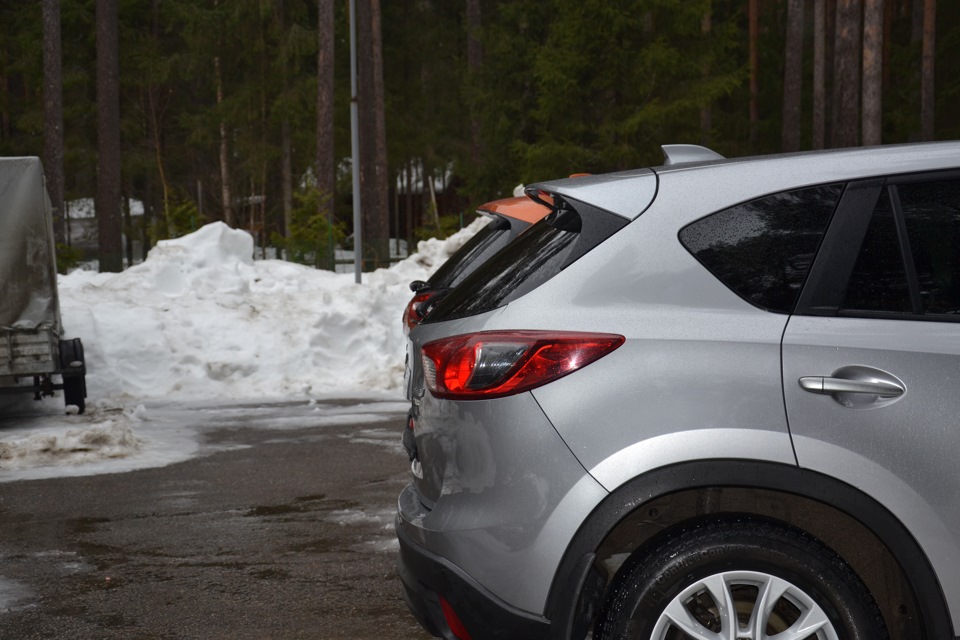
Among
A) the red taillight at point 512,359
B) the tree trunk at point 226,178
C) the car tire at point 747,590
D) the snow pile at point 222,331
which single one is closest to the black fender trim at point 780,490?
the car tire at point 747,590

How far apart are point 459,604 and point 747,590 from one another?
0.79 meters

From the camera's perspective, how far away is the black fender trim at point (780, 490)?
3107 mm

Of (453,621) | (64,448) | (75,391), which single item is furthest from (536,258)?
(75,391)

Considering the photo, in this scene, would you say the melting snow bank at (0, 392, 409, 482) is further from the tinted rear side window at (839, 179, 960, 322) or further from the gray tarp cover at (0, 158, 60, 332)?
the tinted rear side window at (839, 179, 960, 322)

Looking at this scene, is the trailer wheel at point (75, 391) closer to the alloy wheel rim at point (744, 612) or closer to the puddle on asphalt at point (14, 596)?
the puddle on asphalt at point (14, 596)

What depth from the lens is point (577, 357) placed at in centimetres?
326

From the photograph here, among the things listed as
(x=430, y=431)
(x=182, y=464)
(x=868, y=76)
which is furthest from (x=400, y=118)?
(x=430, y=431)

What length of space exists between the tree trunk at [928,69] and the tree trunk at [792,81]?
5.54 m

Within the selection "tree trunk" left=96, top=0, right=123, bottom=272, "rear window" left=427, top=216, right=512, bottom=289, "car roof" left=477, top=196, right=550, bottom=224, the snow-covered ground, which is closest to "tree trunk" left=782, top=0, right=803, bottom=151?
"tree trunk" left=96, top=0, right=123, bottom=272

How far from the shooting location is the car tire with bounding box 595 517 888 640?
10.3 feet

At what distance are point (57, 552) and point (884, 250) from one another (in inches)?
193

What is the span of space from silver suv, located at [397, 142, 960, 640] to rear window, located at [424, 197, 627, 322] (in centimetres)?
1

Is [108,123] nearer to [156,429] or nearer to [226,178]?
[226,178]

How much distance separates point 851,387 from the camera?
3.15 m
